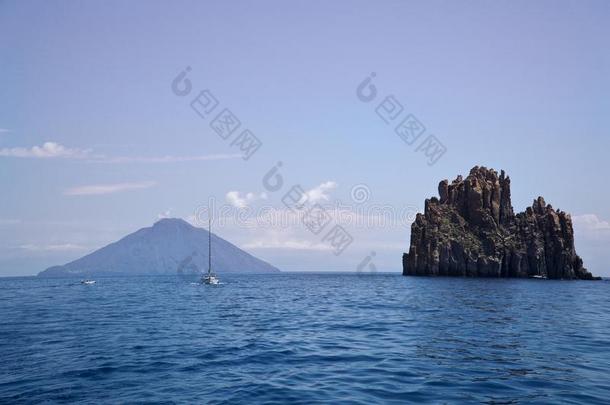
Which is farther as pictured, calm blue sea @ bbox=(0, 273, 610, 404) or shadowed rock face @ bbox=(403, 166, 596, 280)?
shadowed rock face @ bbox=(403, 166, 596, 280)

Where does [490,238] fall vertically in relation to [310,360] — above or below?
above

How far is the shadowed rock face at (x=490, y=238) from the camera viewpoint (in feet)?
500

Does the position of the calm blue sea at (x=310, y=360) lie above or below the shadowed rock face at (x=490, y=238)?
below

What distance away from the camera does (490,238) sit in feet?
505

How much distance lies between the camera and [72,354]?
23.8 metres

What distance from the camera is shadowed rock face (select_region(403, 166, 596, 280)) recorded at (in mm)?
152500

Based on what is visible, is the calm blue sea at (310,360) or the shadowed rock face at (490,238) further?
the shadowed rock face at (490,238)

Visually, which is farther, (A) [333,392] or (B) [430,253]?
(B) [430,253]

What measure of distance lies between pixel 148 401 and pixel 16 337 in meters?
20.1

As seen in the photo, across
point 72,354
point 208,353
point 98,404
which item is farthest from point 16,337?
point 98,404

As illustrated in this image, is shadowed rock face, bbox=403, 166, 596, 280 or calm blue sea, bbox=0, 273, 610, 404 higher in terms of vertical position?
shadowed rock face, bbox=403, 166, 596, 280

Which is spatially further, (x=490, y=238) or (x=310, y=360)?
(x=490, y=238)

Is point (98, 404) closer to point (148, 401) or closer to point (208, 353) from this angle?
point (148, 401)

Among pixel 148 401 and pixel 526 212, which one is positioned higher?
pixel 526 212
